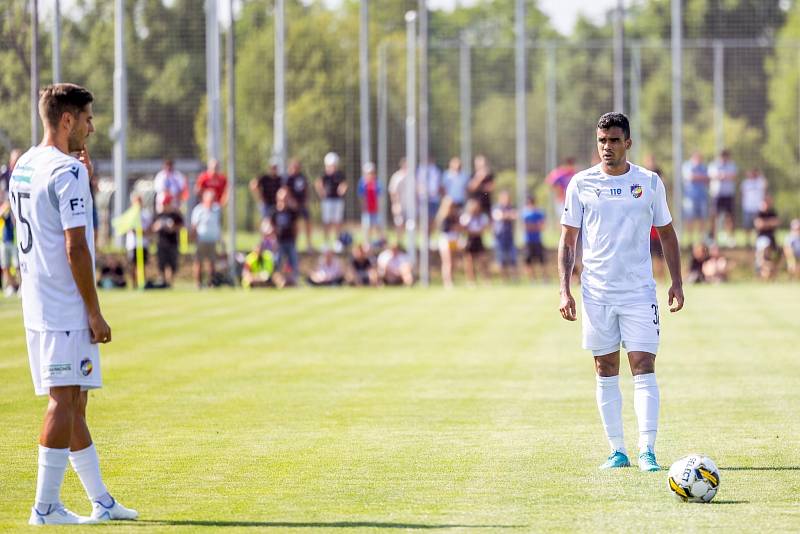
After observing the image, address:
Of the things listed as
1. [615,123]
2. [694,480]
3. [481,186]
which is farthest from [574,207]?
[481,186]

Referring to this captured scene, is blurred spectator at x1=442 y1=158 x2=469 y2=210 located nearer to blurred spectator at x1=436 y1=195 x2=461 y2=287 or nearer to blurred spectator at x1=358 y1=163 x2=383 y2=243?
blurred spectator at x1=436 y1=195 x2=461 y2=287

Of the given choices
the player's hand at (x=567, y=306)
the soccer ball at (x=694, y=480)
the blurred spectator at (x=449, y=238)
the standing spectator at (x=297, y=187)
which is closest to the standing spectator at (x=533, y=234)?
the blurred spectator at (x=449, y=238)

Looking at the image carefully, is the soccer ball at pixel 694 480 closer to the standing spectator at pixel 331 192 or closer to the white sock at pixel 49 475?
the white sock at pixel 49 475

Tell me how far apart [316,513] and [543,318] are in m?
15.5

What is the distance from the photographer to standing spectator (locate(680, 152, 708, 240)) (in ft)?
120

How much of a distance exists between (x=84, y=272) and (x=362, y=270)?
2492cm

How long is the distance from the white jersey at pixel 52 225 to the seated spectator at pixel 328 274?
2447 centimetres

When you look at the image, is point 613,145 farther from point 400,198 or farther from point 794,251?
point 400,198

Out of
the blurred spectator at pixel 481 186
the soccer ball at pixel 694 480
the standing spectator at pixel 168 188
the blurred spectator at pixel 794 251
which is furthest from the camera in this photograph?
the blurred spectator at pixel 794 251

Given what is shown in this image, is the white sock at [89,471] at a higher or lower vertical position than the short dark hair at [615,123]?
lower

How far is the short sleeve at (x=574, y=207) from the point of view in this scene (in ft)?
31.0

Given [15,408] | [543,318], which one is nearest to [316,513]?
[15,408]

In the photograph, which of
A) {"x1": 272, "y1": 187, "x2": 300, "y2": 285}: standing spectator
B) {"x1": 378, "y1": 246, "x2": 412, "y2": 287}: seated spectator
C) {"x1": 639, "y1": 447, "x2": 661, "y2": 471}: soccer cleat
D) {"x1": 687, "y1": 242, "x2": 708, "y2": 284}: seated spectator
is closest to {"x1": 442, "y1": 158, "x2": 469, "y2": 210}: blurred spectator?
{"x1": 378, "y1": 246, "x2": 412, "y2": 287}: seated spectator

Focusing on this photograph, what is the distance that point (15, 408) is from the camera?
1255cm
